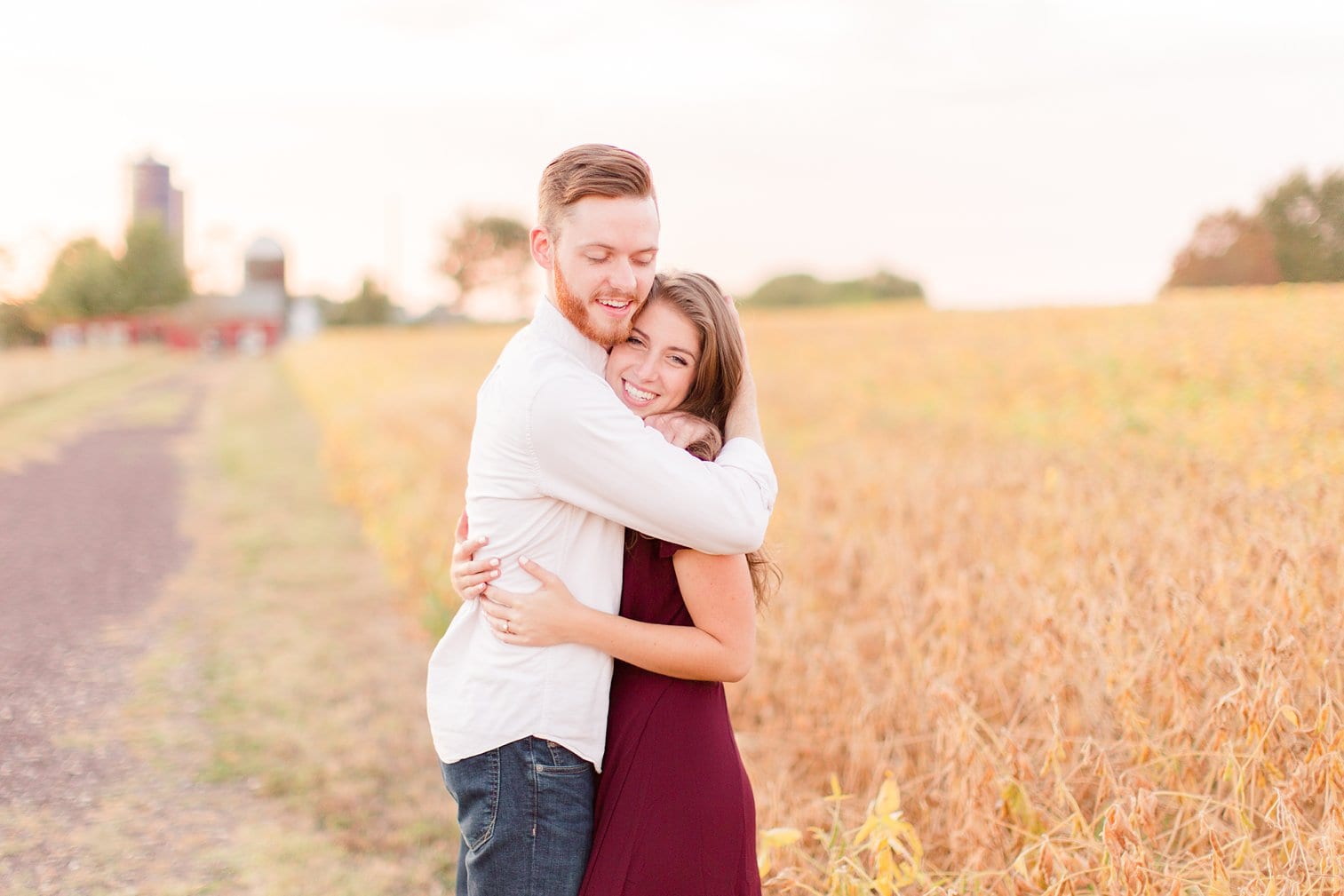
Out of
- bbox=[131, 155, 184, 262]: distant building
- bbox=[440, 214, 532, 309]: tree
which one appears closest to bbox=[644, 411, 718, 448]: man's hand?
bbox=[440, 214, 532, 309]: tree

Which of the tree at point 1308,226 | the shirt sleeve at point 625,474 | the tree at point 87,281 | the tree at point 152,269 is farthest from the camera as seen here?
the tree at point 152,269

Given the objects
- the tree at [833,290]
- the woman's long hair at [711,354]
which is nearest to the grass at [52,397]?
the woman's long hair at [711,354]

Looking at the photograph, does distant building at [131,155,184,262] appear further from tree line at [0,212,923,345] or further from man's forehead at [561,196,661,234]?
man's forehead at [561,196,661,234]

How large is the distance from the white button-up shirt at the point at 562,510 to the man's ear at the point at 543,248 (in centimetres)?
9

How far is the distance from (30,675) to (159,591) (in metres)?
2.12

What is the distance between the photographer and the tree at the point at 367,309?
8538cm

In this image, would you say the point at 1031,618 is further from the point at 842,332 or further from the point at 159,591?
the point at 842,332

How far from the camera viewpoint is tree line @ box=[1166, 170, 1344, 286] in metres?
9.23

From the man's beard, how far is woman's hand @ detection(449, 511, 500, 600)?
1.62 ft

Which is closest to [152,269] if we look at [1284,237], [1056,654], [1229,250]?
[1229,250]

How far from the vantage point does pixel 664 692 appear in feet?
7.00

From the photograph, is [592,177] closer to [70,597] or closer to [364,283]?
[70,597]

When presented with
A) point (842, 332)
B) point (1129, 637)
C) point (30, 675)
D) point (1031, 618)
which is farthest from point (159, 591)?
point (842, 332)

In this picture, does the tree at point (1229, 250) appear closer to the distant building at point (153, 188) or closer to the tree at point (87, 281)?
the tree at point (87, 281)
